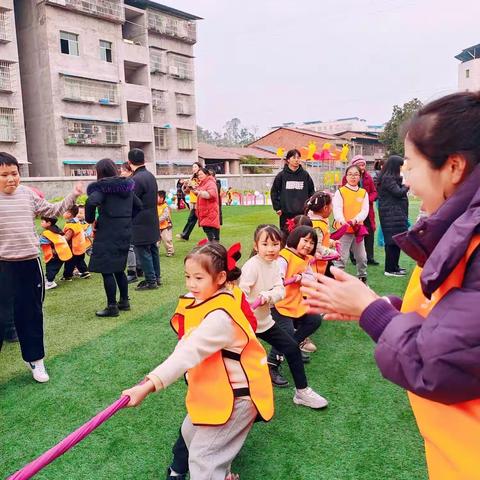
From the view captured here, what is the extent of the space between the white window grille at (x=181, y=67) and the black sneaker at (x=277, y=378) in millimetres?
33219

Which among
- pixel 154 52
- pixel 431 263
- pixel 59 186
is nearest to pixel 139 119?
pixel 154 52

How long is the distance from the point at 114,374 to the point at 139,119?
30387 millimetres

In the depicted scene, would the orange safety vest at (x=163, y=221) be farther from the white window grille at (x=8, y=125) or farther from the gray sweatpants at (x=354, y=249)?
the white window grille at (x=8, y=125)

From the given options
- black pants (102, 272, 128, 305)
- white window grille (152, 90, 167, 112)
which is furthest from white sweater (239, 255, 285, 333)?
white window grille (152, 90, 167, 112)

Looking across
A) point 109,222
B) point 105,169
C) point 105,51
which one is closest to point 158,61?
point 105,51

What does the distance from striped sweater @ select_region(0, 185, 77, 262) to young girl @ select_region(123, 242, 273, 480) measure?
1822 millimetres

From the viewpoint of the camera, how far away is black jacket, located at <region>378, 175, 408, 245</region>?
6340 millimetres

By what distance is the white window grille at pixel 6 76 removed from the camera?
23.5m

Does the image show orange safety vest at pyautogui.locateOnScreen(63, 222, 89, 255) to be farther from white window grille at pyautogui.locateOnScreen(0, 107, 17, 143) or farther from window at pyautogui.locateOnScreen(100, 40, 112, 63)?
window at pyautogui.locateOnScreen(100, 40, 112, 63)

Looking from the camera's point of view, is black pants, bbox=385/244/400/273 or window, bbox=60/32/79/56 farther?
window, bbox=60/32/79/56

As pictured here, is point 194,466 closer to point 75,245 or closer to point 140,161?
point 140,161

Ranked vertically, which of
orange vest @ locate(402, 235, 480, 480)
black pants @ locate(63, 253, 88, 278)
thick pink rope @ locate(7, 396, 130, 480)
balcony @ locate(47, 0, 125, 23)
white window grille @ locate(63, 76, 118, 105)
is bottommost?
black pants @ locate(63, 253, 88, 278)

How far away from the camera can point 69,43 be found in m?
26.9

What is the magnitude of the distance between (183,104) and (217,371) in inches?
1361
